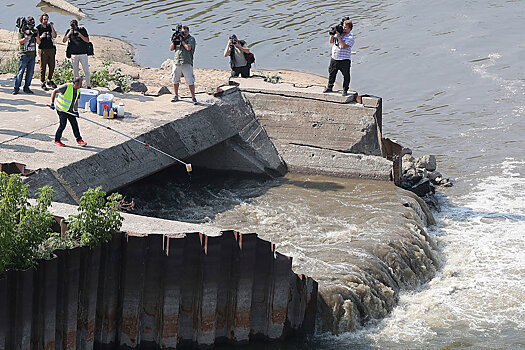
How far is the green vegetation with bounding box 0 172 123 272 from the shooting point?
10.4m

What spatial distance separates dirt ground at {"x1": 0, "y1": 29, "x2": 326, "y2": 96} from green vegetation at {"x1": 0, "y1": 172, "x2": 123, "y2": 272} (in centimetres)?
1122

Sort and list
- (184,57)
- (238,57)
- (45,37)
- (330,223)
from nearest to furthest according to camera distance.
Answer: (330,223) < (184,57) < (45,37) < (238,57)

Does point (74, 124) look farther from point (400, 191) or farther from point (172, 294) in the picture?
point (400, 191)

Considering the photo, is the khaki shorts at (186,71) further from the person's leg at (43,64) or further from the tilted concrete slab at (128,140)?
the person's leg at (43,64)

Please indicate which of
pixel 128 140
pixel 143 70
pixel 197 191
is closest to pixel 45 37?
pixel 128 140

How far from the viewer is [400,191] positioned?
18031 millimetres

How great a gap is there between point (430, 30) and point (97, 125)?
762 inches

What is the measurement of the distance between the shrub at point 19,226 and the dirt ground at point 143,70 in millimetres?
11731

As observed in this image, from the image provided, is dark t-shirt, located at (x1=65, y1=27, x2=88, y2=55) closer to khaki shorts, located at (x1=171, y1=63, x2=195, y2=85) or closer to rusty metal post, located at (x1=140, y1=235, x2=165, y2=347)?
khaki shorts, located at (x1=171, y1=63, x2=195, y2=85)

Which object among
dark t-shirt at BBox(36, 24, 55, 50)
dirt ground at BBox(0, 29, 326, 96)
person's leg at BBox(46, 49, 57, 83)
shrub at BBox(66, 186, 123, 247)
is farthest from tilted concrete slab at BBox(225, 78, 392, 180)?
shrub at BBox(66, 186, 123, 247)

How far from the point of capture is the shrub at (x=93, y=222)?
11242mm

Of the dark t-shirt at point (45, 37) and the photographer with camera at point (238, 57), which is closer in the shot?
the dark t-shirt at point (45, 37)

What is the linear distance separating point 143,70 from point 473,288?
589 inches

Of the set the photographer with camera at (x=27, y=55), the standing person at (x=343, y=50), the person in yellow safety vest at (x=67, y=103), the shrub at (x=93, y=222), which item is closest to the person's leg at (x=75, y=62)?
the photographer with camera at (x=27, y=55)
